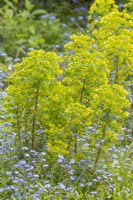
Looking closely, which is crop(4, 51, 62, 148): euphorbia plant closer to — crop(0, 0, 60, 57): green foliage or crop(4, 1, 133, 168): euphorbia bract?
crop(4, 1, 133, 168): euphorbia bract

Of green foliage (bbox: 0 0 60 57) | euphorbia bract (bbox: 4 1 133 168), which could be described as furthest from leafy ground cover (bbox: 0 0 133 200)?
green foliage (bbox: 0 0 60 57)

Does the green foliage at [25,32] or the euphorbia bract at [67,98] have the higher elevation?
the green foliage at [25,32]

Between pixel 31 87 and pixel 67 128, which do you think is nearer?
pixel 31 87

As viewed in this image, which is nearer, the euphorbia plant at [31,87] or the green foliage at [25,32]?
the euphorbia plant at [31,87]

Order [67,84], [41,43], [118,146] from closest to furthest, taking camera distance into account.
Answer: [67,84] → [118,146] → [41,43]

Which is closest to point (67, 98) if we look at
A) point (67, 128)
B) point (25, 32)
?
point (67, 128)

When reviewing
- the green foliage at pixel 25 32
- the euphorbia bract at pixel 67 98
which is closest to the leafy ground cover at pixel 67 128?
the euphorbia bract at pixel 67 98

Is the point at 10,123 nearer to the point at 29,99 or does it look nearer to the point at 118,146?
the point at 29,99

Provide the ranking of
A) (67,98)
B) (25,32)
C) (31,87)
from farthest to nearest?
(25,32)
(67,98)
(31,87)

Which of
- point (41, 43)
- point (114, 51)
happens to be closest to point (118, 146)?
point (114, 51)

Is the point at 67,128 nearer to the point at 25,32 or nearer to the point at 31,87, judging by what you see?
the point at 31,87

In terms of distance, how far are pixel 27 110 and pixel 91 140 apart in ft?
2.05

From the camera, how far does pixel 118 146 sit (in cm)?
550

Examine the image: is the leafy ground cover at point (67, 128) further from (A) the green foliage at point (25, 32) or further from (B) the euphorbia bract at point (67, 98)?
(A) the green foliage at point (25, 32)
